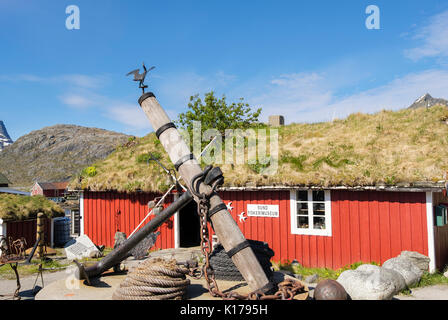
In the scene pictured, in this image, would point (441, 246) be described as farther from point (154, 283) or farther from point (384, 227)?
point (154, 283)

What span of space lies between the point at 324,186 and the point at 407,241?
2.79 m

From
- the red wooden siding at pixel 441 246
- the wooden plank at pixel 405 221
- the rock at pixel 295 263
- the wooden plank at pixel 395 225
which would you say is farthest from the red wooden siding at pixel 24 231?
the red wooden siding at pixel 441 246

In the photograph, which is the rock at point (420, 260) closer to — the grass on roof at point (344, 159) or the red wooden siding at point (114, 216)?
the grass on roof at point (344, 159)

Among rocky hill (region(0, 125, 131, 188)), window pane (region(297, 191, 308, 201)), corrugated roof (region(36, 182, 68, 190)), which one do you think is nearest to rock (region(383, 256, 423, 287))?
window pane (region(297, 191, 308, 201))

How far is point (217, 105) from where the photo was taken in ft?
88.2

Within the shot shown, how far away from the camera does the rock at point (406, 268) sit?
8.38 m

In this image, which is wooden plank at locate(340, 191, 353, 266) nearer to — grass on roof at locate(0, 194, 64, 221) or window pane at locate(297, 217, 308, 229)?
window pane at locate(297, 217, 308, 229)

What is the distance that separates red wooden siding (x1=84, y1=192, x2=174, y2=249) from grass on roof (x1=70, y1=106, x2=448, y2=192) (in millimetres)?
532

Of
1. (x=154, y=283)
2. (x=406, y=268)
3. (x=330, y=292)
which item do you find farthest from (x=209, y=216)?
(x=406, y=268)

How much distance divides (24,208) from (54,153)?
119484 millimetres

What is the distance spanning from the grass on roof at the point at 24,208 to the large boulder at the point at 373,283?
13574 mm

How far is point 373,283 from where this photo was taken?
24.2ft

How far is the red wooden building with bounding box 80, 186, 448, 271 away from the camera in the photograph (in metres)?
9.47
